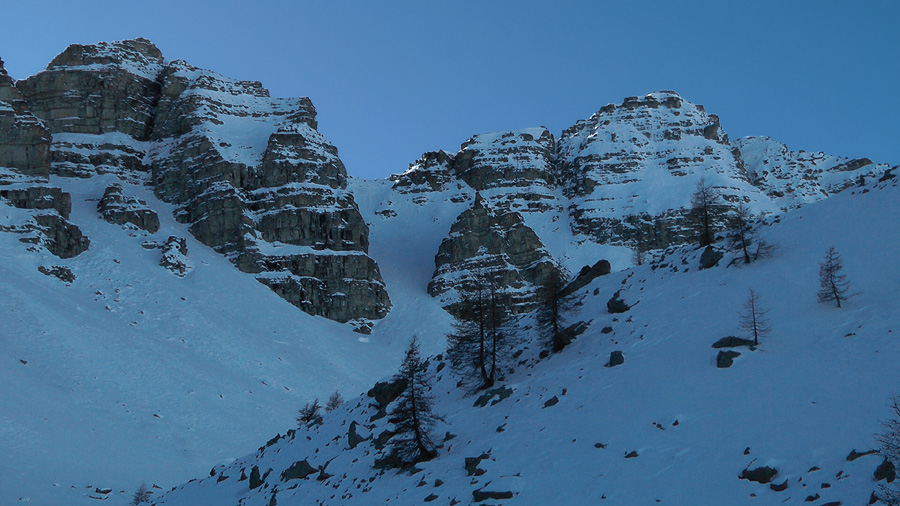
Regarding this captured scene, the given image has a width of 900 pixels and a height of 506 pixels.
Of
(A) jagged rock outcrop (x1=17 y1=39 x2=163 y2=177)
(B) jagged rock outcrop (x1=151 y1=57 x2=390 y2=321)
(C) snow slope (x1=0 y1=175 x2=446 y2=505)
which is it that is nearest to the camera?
(C) snow slope (x1=0 y1=175 x2=446 y2=505)

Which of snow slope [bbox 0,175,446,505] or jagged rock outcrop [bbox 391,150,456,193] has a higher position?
jagged rock outcrop [bbox 391,150,456,193]

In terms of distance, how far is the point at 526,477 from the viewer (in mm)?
21562

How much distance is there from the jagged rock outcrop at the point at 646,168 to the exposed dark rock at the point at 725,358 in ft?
409

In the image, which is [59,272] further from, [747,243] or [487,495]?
[487,495]

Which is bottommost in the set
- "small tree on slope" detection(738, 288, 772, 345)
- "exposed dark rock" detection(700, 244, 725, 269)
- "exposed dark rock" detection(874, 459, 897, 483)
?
"exposed dark rock" detection(874, 459, 897, 483)

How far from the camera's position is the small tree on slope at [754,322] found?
86.8 ft

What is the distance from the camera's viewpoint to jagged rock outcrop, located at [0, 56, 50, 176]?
10762 centimetres

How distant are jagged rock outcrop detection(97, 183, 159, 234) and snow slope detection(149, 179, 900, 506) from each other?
78664 millimetres

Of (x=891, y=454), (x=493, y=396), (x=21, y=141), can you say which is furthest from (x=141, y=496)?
(x=21, y=141)

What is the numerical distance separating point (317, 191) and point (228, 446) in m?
70.7

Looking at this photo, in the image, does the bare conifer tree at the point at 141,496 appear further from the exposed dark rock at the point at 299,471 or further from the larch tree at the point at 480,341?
the larch tree at the point at 480,341

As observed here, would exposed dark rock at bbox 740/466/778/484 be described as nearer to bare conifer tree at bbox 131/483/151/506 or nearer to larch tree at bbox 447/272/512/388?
larch tree at bbox 447/272/512/388

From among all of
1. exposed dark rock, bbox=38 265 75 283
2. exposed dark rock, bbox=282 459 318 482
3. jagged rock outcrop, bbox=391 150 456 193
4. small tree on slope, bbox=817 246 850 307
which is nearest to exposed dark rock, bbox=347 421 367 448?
exposed dark rock, bbox=282 459 318 482

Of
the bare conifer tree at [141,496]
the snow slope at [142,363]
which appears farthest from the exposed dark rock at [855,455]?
the snow slope at [142,363]
